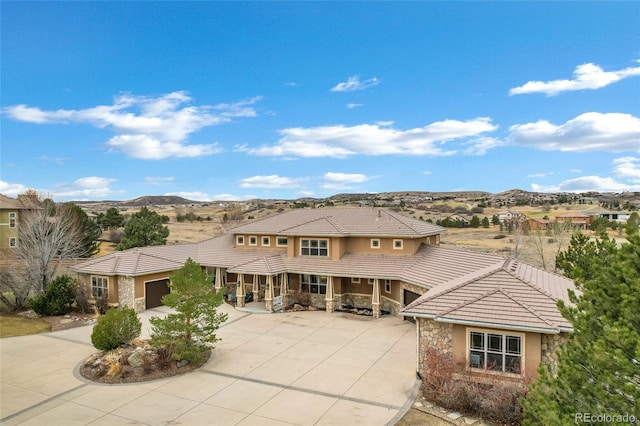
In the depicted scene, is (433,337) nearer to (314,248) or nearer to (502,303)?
(502,303)

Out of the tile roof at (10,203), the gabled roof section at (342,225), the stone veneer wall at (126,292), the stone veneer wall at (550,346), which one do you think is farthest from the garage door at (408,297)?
the tile roof at (10,203)

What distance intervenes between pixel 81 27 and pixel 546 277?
26.2 m

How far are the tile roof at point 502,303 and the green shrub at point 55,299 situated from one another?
22368mm

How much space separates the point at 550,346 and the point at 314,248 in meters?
15.7

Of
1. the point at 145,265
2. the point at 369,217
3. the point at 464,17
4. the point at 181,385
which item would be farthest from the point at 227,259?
the point at 464,17

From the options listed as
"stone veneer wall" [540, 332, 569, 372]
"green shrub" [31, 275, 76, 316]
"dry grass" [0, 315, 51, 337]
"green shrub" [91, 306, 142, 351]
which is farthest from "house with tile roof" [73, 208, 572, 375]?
"green shrub" [91, 306, 142, 351]

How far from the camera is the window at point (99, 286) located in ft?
80.7

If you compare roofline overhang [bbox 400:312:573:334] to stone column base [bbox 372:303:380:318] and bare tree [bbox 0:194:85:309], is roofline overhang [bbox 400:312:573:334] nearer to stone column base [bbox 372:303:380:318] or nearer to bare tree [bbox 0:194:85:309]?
stone column base [bbox 372:303:380:318]

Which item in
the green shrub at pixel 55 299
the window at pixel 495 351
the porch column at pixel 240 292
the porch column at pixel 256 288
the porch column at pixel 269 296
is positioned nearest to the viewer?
the window at pixel 495 351

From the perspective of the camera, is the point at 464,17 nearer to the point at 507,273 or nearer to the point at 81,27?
the point at 507,273

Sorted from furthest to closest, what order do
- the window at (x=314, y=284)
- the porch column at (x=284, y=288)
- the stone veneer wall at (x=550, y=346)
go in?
the window at (x=314, y=284)
the porch column at (x=284, y=288)
the stone veneer wall at (x=550, y=346)

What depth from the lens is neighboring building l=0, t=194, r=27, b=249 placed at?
40375 millimetres

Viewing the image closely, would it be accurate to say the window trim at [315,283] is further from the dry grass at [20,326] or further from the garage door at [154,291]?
the dry grass at [20,326]

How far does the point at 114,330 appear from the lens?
52.0 feet
